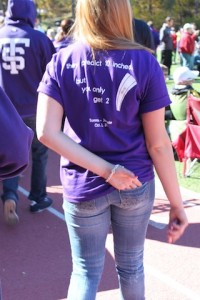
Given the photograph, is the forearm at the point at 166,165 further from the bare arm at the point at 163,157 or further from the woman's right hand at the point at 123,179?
the woman's right hand at the point at 123,179

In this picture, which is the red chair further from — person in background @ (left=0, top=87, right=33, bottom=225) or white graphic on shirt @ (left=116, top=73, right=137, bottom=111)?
person in background @ (left=0, top=87, right=33, bottom=225)

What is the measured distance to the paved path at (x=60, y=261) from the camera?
320 cm

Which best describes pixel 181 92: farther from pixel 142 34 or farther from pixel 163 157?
pixel 163 157

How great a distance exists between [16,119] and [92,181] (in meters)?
0.62

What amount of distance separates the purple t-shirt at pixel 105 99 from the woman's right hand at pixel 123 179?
0.18ft

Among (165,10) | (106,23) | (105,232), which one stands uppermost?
(106,23)

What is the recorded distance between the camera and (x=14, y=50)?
13.6 feet

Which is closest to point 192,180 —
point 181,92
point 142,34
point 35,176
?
point 181,92

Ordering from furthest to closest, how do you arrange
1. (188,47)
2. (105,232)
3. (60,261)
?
(188,47) → (60,261) → (105,232)

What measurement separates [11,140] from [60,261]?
2.37 metres

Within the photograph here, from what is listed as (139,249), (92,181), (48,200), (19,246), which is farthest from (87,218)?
(48,200)

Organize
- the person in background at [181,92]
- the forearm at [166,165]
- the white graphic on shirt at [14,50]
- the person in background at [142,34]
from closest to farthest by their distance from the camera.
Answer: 1. the forearm at [166,165]
2. the white graphic on shirt at [14,50]
3. the person in background at [142,34]
4. the person in background at [181,92]

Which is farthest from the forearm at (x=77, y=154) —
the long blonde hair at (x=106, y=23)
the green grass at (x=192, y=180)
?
the green grass at (x=192, y=180)

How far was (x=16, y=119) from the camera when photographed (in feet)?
4.77
